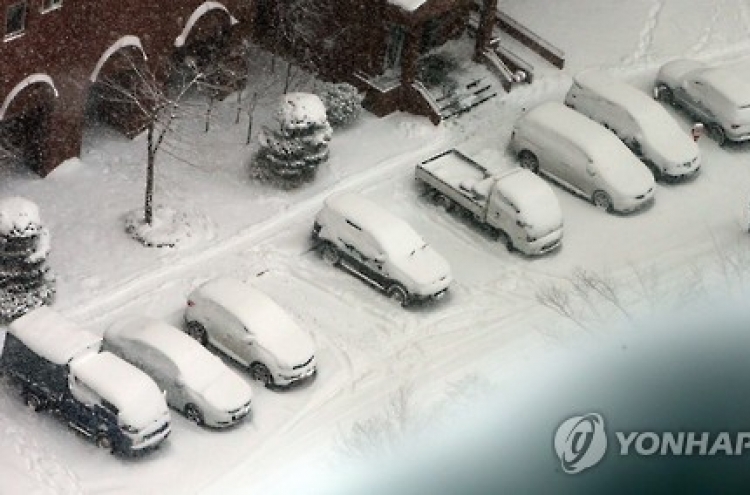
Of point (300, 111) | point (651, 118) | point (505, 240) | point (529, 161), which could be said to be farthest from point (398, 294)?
point (651, 118)

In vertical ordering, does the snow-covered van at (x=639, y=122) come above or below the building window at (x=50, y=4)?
below

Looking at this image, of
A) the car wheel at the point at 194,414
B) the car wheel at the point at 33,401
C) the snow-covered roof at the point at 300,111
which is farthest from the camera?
the snow-covered roof at the point at 300,111

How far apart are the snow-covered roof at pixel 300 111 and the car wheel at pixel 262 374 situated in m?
8.08

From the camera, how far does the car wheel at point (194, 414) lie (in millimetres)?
38991

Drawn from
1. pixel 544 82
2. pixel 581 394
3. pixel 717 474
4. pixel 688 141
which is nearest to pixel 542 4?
pixel 544 82

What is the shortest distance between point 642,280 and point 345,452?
10.4 metres

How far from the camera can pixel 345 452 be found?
126 feet

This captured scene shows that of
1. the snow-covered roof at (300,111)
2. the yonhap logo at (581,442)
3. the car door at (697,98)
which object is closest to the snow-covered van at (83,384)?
the yonhap logo at (581,442)

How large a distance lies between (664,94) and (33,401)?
Result: 2397 cm

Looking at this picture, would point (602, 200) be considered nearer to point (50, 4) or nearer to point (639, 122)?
point (639, 122)

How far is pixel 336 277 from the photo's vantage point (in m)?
44.3

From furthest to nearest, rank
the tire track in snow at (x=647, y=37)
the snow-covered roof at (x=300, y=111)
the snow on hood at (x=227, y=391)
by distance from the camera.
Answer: the tire track in snow at (x=647, y=37) < the snow-covered roof at (x=300, y=111) < the snow on hood at (x=227, y=391)

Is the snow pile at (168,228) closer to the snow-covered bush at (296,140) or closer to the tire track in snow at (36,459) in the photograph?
the snow-covered bush at (296,140)

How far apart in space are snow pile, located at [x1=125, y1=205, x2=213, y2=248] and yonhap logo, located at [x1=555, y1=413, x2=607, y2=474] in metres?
13.2
